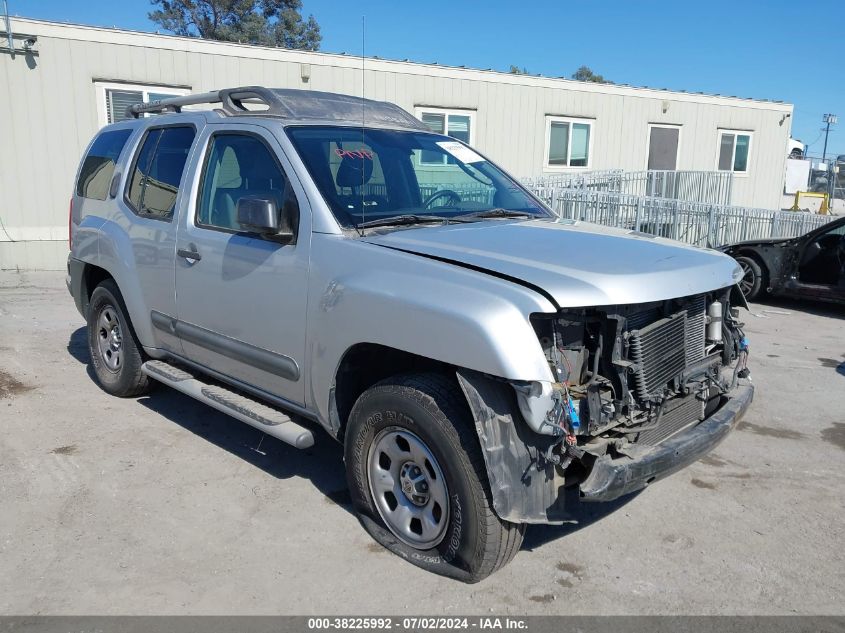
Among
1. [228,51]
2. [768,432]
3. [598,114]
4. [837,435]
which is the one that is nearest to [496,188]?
[768,432]

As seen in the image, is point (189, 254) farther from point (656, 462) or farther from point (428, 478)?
point (656, 462)

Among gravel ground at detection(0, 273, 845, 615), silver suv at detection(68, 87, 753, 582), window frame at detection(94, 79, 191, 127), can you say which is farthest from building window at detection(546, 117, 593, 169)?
silver suv at detection(68, 87, 753, 582)

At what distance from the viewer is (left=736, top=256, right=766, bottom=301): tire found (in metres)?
10.0

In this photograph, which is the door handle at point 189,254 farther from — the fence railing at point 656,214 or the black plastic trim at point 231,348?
the fence railing at point 656,214

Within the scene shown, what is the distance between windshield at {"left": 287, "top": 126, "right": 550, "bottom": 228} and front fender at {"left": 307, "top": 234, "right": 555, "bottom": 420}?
318 millimetres

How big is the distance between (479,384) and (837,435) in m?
3.59

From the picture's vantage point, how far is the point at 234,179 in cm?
427

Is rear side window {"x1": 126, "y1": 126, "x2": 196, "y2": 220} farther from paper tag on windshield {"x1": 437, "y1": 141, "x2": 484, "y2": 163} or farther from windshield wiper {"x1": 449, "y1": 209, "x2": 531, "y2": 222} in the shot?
windshield wiper {"x1": 449, "y1": 209, "x2": 531, "y2": 222}

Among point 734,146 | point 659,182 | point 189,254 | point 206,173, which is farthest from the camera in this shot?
point 734,146

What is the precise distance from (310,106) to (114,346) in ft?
8.33

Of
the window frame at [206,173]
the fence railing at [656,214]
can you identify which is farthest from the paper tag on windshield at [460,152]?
the fence railing at [656,214]

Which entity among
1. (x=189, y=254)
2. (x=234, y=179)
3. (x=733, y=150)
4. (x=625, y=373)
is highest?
(x=733, y=150)

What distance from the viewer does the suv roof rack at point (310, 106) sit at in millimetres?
4270

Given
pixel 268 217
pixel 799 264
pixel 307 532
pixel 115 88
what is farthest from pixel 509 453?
pixel 115 88
